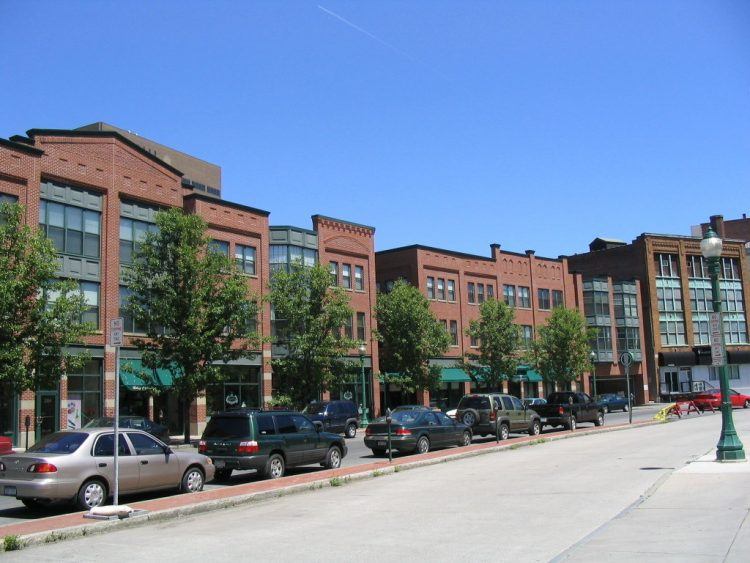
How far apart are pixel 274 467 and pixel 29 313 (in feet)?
40.2

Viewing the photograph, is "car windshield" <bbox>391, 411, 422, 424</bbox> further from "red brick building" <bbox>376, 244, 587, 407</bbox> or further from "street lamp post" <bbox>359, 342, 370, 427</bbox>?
"red brick building" <bbox>376, 244, 587, 407</bbox>

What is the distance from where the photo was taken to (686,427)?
33.5 metres

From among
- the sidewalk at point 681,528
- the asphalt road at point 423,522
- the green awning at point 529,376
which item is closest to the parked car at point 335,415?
the asphalt road at point 423,522

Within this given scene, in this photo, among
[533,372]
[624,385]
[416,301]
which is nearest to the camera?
[416,301]

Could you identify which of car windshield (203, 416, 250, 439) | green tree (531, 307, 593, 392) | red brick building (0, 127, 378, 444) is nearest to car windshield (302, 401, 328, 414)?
red brick building (0, 127, 378, 444)

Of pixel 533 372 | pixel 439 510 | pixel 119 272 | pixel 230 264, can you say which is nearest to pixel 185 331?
pixel 230 264

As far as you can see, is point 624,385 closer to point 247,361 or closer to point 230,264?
point 247,361

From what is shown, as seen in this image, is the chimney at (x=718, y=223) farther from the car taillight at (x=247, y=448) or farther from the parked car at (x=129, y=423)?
the car taillight at (x=247, y=448)

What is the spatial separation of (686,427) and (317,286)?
61.0 feet

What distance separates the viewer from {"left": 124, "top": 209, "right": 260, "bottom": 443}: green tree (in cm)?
3131

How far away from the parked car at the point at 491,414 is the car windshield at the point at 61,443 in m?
17.5

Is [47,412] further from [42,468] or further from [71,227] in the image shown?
[42,468]

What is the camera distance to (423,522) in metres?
11.1

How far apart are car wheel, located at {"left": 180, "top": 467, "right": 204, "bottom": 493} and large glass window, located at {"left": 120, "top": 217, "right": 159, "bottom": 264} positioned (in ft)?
72.0
